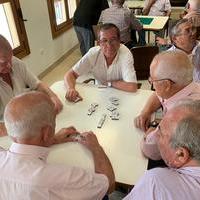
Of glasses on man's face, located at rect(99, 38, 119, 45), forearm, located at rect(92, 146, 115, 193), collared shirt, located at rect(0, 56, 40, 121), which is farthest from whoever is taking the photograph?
glasses on man's face, located at rect(99, 38, 119, 45)

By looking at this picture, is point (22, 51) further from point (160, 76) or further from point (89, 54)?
point (160, 76)

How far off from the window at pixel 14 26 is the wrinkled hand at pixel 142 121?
8.42 feet

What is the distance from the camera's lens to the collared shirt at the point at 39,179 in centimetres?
97

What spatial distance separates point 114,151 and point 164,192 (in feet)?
2.03

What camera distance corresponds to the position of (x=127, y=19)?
386cm

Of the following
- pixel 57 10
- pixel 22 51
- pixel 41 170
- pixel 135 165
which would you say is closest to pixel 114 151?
pixel 135 165

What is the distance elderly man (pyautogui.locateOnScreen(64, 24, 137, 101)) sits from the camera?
2.11m

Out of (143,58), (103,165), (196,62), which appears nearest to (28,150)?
(103,165)

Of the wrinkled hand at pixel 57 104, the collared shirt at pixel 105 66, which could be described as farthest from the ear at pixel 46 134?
the collared shirt at pixel 105 66

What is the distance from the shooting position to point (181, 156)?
2.84ft

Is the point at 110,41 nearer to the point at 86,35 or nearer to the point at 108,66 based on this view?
the point at 108,66

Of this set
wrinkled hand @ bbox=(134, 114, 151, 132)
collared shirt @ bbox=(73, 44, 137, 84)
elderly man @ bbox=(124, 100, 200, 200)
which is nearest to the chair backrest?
collared shirt @ bbox=(73, 44, 137, 84)

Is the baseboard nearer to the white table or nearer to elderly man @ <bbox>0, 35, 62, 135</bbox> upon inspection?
elderly man @ <bbox>0, 35, 62, 135</bbox>

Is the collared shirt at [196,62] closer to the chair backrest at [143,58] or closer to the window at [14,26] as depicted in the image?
the chair backrest at [143,58]
